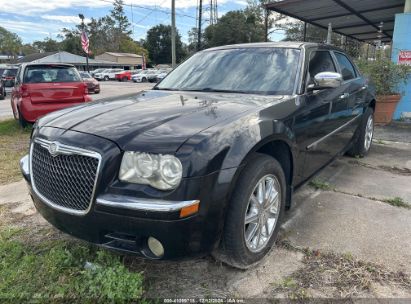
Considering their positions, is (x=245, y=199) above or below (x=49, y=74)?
below

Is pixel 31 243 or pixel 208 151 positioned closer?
pixel 208 151

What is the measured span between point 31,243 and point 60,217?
936mm

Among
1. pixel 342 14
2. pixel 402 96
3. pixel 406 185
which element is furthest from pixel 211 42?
pixel 406 185

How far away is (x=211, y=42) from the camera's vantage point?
53500 millimetres

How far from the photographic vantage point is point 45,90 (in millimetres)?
7699

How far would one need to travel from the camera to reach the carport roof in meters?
10.2

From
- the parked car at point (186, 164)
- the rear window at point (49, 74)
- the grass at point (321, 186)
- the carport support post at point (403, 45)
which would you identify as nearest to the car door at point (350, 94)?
the grass at point (321, 186)

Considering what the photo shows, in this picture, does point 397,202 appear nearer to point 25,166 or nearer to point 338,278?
point 338,278

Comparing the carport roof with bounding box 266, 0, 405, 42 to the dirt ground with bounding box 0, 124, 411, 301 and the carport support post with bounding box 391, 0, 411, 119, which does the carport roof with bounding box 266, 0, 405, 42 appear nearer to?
the carport support post with bounding box 391, 0, 411, 119

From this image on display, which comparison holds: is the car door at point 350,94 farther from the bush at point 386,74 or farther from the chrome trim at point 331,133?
the bush at point 386,74

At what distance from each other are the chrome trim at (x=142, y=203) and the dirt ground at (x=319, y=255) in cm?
72

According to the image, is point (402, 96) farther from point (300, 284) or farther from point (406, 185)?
point (300, 284)

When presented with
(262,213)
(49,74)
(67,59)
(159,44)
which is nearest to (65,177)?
(262,213)

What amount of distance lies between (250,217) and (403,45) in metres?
7.66
